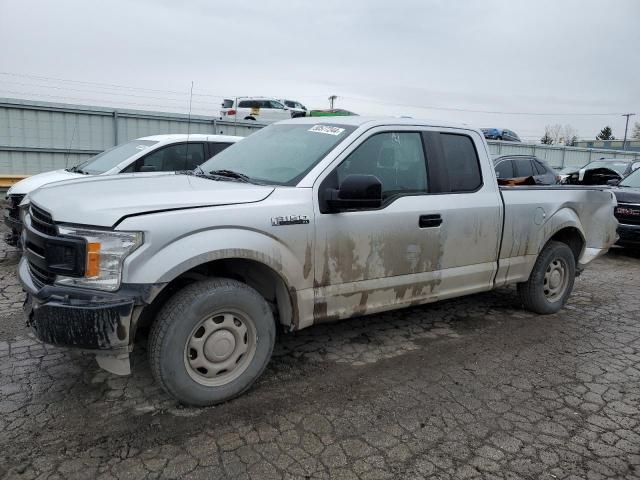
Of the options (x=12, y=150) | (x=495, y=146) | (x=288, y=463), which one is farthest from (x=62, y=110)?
(x=495, y=146)

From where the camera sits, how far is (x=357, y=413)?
3.41 metres

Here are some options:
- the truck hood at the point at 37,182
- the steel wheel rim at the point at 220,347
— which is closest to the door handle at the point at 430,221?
the steel wheel rim at the point at 220,347

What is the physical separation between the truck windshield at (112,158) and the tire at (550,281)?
545cm

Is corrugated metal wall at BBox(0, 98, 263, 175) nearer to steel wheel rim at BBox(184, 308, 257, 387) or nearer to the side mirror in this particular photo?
the side mirror

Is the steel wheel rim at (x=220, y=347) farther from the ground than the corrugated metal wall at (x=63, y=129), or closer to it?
closer to it

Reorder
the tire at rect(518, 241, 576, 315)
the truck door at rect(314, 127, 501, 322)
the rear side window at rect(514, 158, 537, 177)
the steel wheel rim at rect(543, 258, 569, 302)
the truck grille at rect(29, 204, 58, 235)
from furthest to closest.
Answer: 1. the rear side window at rect(514, 158, 537, 177)
2. the steel wheel rim at rect(543, 258, 569, 302)
3. the tire at rect(518, 241, 576, 315)
4. the truck door at rect(314, 127, 501, 322)
5. the truck grille at rect(29, 204, 58, 235)

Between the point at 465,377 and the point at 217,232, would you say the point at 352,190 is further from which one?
the point at 465,377

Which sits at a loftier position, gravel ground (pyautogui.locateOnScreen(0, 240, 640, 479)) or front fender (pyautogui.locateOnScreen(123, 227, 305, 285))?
front fender (pyautogui.locateOnScreen(123, 227, 305, 285))

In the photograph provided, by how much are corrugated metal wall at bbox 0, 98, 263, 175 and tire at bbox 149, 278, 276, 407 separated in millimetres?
10421

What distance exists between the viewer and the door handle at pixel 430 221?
13.9 ft

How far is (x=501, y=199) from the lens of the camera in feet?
16.0

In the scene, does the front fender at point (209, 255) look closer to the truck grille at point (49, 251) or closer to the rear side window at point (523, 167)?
the truck grille at point (49, 251)

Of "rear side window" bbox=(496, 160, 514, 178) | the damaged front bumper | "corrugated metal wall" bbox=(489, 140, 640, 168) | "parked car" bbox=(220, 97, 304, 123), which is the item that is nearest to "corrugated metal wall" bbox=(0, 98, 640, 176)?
"rear side window" bbox=(496, 160, 514, 178)

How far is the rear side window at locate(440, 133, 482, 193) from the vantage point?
4.63 m
